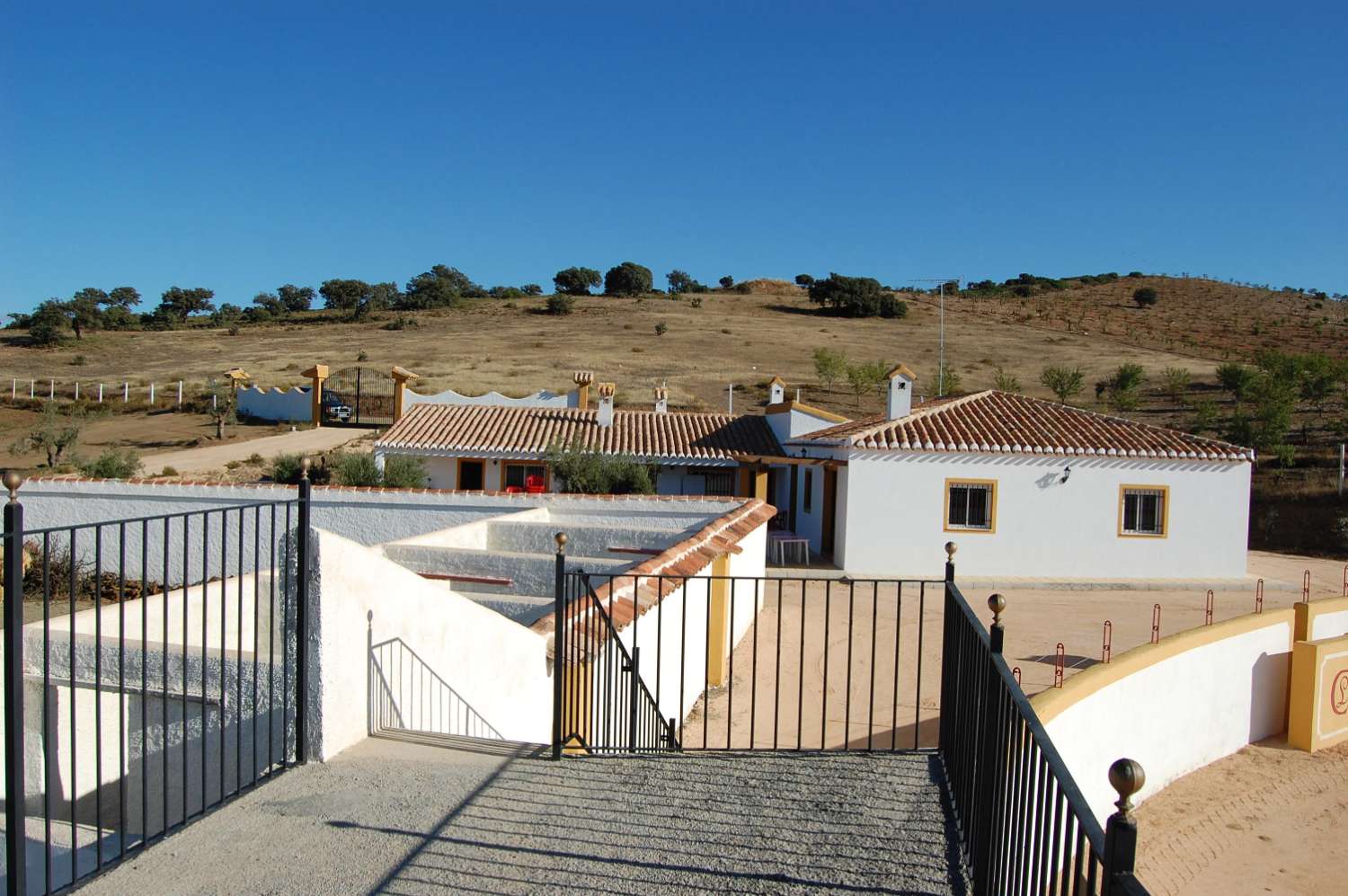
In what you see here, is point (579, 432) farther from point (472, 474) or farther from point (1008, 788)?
point (1008, 788)

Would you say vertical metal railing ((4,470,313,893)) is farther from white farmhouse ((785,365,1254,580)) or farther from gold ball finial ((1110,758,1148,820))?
white farmhouse ((785,365,1254,580))

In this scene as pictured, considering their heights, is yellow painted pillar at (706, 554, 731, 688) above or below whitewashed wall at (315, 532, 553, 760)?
below

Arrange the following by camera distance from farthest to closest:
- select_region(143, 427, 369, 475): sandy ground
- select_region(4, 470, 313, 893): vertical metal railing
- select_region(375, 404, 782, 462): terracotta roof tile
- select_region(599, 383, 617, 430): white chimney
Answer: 1. select_region(143, 427, 369, 475): sandy ground
2. select_region(599, 383, 617, 430): white chimney
3. select_region(375, 404, 782, 462): terracotta roof tile
4. select_region(4, 470, 313, 893): vertical metal railing

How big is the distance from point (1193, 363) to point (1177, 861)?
5188cm

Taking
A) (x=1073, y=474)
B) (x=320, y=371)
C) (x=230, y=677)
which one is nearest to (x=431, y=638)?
(x=230, y=677)

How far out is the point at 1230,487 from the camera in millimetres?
20609

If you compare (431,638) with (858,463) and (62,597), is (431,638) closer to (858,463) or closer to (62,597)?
(62,597)

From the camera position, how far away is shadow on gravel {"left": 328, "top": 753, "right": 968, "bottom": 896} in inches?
135

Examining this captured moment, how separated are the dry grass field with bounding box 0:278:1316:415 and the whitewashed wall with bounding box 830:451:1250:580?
20.6 metres

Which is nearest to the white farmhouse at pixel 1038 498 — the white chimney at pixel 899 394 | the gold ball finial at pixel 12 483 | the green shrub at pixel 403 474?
the white chimney at pixel 899 394

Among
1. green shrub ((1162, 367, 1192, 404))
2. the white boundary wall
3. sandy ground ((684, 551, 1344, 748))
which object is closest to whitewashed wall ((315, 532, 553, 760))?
sandy ground ((684, 551, 1344, 748))

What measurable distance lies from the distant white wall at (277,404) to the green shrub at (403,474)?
1811 cm

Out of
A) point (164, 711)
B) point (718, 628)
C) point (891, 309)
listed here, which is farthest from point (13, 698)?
point (891, 309)

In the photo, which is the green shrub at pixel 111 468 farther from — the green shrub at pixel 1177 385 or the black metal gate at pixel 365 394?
the green shrub at pixel 1177 385
